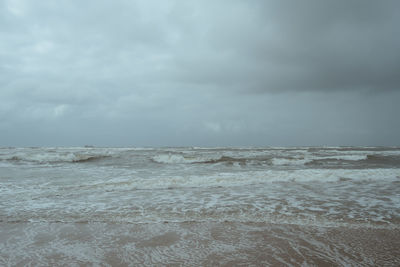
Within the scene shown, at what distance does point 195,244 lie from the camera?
3557 mm

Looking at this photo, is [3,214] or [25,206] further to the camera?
[25,206]

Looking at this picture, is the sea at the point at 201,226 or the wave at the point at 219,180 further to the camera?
the wave at the point at 219,180

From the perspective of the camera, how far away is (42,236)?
398 cm

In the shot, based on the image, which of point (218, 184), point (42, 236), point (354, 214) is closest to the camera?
point (42, 236)

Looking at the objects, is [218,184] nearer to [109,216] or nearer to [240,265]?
[109,216]

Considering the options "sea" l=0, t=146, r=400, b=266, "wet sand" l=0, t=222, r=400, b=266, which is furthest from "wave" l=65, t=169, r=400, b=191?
"wet sand" l=0, t=222, r=400, b=266

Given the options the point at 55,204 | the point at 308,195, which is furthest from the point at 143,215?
the point at 308,195

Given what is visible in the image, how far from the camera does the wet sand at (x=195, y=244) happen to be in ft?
10.0

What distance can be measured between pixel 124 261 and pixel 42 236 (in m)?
1.87

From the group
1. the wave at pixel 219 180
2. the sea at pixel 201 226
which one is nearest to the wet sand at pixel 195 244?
the sea at pixel 201 226

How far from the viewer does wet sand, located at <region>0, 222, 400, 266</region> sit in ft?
10.0

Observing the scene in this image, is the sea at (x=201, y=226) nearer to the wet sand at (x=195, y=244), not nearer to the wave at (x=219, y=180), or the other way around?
the wet sand at (x=195, y=244)

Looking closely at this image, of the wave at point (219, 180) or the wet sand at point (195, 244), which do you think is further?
the wave at point (219, 180)

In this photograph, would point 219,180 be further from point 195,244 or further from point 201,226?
point 195,244
